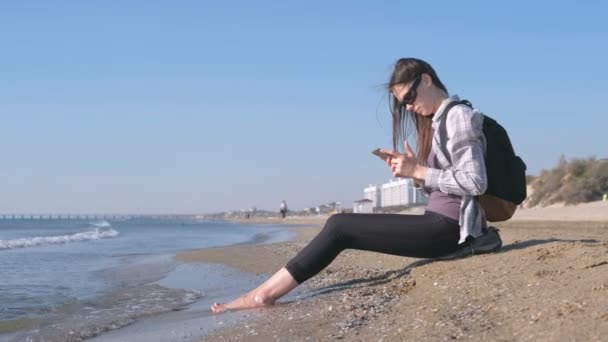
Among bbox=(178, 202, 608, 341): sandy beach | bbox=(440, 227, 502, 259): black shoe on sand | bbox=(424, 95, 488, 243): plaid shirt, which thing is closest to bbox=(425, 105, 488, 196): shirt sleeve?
bbox=(424, 95, 488, 243): plaid shirt

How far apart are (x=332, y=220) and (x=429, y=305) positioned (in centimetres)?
106

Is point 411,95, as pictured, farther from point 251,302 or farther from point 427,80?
point 251,302

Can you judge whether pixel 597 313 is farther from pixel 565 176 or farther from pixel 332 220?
pixel 565 176

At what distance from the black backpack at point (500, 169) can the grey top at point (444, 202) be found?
0.55 feet

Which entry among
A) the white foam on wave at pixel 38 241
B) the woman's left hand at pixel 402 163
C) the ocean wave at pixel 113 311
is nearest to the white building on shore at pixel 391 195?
the white foam on wave at pixel 38 241

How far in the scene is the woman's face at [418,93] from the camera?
4.20m

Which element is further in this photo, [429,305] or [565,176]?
[565,176]

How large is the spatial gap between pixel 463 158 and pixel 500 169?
34 centimetres

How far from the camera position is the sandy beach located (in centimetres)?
297

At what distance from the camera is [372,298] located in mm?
4395

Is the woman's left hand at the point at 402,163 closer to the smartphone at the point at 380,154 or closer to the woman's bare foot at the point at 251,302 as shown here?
the smartphone at the point at 380,154

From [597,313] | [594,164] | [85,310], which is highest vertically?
[594,164]

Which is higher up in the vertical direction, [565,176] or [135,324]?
[565,176]

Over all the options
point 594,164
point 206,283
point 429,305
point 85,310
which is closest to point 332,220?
point 429,305
